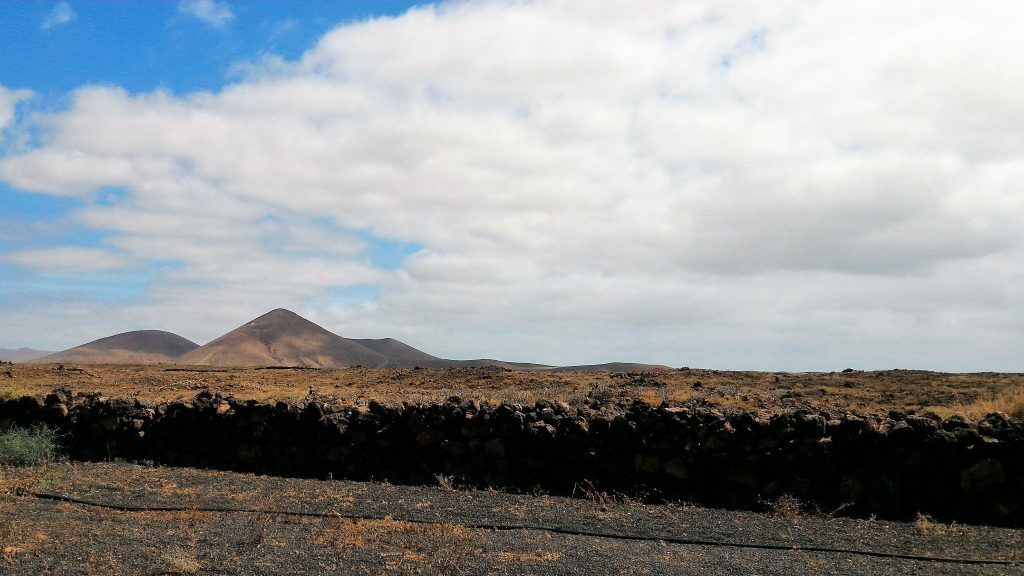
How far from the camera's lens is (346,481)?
1491 cm

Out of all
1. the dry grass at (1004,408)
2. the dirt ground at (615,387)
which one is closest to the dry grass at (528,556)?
the dirt ground at (615,387)

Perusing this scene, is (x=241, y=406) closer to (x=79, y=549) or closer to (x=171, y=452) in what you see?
(x=171, y=452)

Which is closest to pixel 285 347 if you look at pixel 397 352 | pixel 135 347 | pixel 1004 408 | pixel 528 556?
pixel 397 352

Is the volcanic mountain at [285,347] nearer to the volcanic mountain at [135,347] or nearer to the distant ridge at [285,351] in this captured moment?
the distant ridge at [285,351]

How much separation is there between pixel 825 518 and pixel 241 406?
1122cm

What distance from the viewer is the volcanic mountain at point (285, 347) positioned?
440ft

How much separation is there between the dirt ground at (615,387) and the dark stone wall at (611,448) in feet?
6.94

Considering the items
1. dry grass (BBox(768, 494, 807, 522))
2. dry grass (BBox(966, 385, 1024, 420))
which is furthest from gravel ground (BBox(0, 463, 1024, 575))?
dry grass (BBox(966, 385, 1024, 420))

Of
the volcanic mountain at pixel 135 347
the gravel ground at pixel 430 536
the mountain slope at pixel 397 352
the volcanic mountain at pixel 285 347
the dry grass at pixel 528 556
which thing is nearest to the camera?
the gravel ground at pixel 430 536

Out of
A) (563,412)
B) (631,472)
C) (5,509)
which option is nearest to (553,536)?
(631,472)

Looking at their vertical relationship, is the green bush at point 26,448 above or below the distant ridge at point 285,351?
below

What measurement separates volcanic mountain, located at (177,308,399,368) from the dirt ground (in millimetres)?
84476

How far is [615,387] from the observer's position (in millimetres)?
32438

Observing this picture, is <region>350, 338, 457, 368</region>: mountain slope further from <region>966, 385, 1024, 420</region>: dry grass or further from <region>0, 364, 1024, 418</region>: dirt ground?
<region>966, 385, 1024, 420</region>: dry grass
